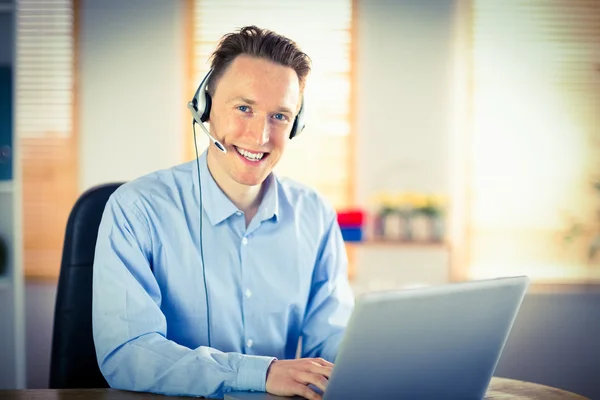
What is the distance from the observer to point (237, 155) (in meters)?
1.48

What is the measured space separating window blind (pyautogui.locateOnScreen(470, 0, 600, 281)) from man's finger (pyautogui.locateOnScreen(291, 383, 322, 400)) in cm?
304

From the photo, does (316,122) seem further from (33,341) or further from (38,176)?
(33,341)

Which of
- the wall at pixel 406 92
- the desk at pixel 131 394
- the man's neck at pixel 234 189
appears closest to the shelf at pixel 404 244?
the wall at pixel 406 92

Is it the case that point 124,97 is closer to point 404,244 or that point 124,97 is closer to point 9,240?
point 9,240

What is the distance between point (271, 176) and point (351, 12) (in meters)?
2.45

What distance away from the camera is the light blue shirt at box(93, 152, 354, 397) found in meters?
1.24

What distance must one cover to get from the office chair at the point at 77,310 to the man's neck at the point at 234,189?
0.26m

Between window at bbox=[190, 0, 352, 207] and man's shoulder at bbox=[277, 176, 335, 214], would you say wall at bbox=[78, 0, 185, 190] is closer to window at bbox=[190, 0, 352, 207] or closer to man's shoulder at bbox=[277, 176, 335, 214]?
window at bbox=[190, 0, 352, 207]

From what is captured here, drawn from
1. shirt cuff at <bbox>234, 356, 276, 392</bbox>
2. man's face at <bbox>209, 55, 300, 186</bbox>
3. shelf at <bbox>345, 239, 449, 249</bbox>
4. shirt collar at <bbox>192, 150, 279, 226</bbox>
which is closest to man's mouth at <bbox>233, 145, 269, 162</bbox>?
man's face at <bbox>209, 55, 300, 186</bbox>

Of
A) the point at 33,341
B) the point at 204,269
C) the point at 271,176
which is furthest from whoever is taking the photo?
the point at 33,341

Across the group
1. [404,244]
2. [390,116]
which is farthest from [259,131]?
[390,116]

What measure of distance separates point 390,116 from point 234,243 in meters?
2.48

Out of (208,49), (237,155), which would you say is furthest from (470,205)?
(237,155)

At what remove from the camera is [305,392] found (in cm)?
104
